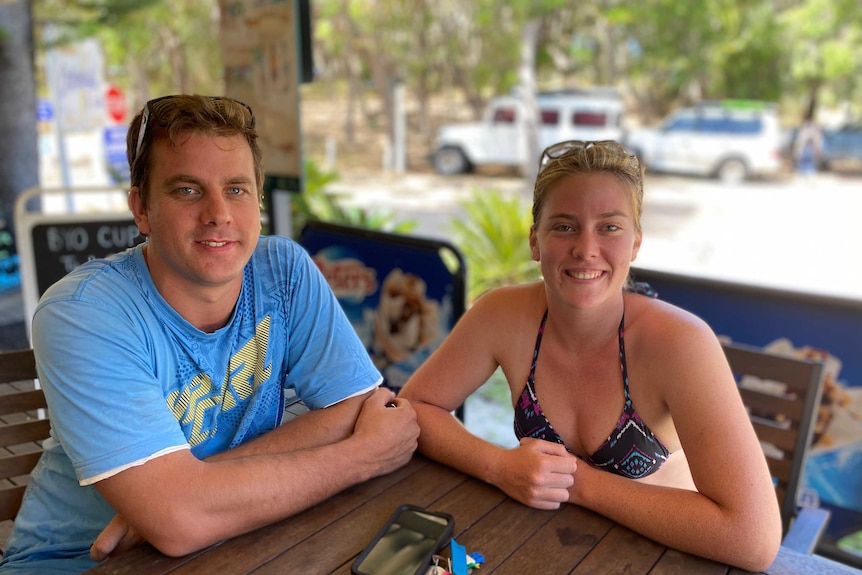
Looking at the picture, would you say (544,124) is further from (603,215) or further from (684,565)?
(684,565)

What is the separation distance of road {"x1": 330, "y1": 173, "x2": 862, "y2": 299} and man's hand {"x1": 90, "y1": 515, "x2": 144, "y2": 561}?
536 centimetres

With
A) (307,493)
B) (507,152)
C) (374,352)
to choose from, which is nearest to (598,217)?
(307,493)

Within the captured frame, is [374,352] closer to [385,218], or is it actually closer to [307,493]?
[307,493]

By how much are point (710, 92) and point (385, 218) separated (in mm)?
5413

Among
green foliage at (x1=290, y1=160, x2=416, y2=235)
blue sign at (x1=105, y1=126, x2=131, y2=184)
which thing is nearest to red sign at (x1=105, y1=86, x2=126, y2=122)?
blue sign at (x1=105, y1=126, x2=131, y2=184)

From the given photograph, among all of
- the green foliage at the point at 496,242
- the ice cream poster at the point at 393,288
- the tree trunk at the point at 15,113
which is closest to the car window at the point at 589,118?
the green foliage at the point at 496,242

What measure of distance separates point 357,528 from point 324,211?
3615 millimetres

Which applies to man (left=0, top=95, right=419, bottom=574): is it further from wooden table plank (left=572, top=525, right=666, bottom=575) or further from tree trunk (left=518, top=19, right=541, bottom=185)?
tree trunk (left=518, top=19, right=541, bottom=185)

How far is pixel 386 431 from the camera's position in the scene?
4.61 feet

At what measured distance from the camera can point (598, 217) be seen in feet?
4.50

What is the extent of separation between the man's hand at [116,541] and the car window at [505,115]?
7.45 metres

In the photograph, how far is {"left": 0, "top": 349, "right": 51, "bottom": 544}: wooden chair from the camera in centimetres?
152

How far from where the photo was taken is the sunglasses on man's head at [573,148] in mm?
1410

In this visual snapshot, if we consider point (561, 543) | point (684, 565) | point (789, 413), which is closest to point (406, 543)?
point (561, 543)
